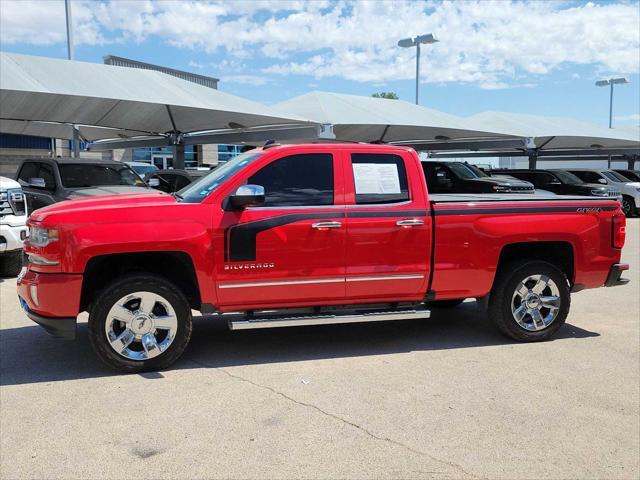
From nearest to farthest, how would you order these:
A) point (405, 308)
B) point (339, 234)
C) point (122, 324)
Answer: point (122, 324) → point (339, 234) → point (405, 308)

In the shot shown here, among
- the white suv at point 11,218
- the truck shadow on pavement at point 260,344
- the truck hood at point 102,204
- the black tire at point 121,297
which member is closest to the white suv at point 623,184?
the truck shadow on pavement at point 260,344

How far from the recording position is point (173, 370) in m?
4.91

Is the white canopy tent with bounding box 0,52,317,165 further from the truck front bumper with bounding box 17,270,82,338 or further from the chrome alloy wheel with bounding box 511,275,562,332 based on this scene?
the chrome alloy wheel with bounding box 511,275,562,332

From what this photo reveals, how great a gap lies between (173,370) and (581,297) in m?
5.43

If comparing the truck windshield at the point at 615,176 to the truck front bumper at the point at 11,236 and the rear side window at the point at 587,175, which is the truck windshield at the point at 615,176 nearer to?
the rear side window at the point at 587,175

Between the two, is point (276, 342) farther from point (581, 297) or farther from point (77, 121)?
point (77, 121)

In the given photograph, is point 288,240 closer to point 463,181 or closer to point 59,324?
point 59,324

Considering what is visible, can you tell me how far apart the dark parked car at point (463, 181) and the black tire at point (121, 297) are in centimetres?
1313

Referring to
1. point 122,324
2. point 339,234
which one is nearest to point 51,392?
point 122,324

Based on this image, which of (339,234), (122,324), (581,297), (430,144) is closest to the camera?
(122,324)

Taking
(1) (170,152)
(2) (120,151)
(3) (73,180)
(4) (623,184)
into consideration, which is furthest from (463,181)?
(1) (170,152)

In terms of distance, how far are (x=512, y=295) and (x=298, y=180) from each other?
7.53 feet

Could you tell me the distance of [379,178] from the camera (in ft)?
17.6

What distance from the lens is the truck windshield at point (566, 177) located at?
20906 mm
